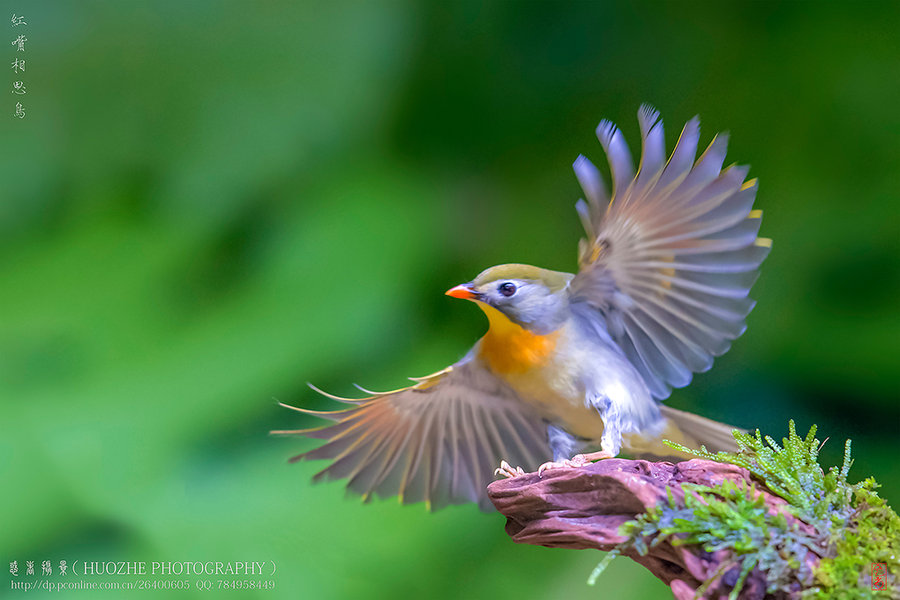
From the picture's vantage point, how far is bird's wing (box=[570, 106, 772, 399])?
1.03m

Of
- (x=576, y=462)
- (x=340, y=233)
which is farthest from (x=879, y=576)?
(x=340, y=233)

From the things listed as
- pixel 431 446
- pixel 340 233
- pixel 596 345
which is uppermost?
pixel 340 233

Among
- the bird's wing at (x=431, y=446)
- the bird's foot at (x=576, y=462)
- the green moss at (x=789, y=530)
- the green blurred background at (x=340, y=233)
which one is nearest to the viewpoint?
the green moss at (x=789, y=530)

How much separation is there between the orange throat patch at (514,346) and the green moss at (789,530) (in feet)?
1.09

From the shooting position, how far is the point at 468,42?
1736 mm

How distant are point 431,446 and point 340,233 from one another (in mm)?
668

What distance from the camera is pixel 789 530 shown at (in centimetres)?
79

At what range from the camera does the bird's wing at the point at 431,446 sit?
126 centimetres

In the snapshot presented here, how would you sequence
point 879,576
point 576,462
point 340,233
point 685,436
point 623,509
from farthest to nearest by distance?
point 340,233 < point 685,436 < point 576,462 < point 623,509 < point 879,576

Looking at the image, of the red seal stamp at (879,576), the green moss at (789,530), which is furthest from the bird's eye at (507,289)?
the red seal stamp at (879,576)

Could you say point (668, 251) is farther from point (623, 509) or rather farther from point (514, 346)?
point (623, 509)

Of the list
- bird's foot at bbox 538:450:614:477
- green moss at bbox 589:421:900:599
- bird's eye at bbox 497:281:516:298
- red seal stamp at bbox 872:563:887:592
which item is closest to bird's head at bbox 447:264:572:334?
bird's eye at bbox 497:281:516:298

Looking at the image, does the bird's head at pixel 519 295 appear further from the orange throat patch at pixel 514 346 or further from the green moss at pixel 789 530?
the green moss at pixel 789 530

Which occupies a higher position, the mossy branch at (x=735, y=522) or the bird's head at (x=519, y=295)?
the bird's head at (x=519, y=295)
